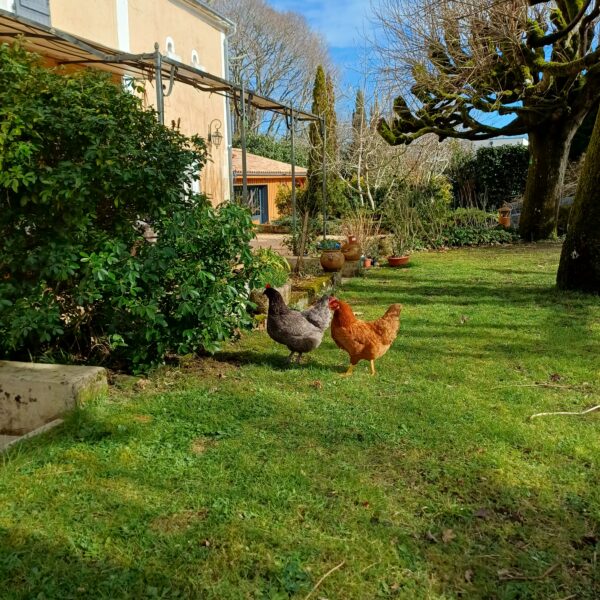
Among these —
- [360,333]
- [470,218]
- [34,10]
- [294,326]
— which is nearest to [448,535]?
[360,333]

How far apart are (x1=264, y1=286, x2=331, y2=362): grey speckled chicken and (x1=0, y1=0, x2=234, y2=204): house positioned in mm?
3333

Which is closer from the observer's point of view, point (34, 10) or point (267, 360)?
point (267, 360)

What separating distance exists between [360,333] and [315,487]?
187cm

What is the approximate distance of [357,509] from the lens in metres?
2.76

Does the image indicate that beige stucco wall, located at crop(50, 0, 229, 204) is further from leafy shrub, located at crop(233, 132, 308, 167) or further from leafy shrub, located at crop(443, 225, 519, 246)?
leafy shrub, located at crop(233, 132, 308, 167)

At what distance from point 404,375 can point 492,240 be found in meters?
11.8

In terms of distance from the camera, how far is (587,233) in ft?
25.0

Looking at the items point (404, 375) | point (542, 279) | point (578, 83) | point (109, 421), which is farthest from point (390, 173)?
point (109, 421)

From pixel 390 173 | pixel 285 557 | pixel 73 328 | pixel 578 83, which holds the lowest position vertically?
pixel 285 557

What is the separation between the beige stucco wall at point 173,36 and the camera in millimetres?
9234

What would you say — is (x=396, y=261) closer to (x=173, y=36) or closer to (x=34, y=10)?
(x=173, y=36)

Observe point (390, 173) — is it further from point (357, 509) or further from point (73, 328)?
point (357, 509)

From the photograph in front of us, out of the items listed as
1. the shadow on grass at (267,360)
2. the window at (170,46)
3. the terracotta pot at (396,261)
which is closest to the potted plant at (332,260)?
the terracotta pot at (396,261)

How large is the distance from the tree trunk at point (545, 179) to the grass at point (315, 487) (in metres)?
11.5
